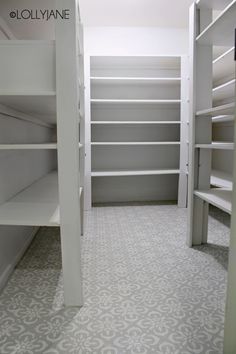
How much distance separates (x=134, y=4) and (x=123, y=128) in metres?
1.38

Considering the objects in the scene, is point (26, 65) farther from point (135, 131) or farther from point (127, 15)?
point (135, 131)

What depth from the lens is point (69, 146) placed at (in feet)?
4.29

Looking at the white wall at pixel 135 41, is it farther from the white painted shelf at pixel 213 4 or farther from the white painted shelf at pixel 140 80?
the white painted shelf at pixel 213 4

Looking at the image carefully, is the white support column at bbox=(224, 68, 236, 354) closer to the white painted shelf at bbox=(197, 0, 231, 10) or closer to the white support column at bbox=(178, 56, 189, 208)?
the white painted shelf at bbox=(197, 0, 231, 10)

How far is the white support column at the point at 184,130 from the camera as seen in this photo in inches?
131

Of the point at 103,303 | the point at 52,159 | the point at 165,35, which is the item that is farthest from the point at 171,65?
the point at 103,303

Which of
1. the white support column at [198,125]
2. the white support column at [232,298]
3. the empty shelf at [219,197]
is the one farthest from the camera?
the white support column at [198,125]

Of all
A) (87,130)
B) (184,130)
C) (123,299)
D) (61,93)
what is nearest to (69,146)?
(61,93)

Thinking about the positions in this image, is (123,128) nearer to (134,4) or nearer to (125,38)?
(125,38)

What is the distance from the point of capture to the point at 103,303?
1.44 meters

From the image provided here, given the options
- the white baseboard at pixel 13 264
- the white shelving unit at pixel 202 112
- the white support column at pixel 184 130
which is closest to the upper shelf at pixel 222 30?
the white shelving unit at pixel 202 112

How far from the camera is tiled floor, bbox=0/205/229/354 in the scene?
3.83 ft

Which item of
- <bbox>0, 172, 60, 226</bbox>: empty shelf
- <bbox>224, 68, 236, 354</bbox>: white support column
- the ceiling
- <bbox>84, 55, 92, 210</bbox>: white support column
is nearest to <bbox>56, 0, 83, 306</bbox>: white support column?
<bbox>0, 172, 60, 226</bbox>: empty shelf

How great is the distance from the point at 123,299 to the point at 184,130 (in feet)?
7.72
